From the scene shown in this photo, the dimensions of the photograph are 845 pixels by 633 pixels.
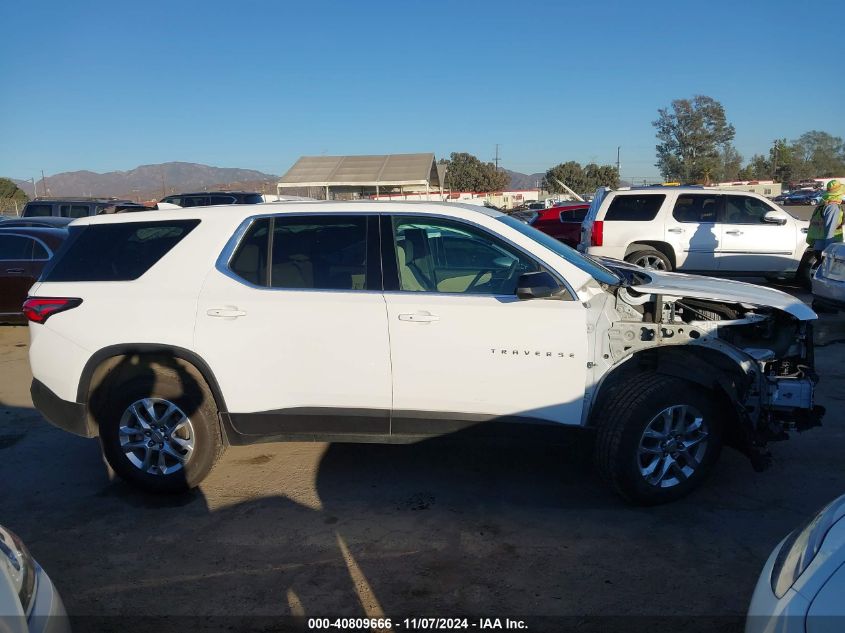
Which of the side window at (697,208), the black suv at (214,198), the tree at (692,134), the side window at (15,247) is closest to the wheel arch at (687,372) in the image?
the side window at (697,208)

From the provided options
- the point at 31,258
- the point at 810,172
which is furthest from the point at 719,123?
the point at 31,258

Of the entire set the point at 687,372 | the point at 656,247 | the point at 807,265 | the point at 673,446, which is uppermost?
the point at 656,247

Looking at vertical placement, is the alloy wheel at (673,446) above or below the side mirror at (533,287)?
below

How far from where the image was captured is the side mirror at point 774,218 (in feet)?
37.2

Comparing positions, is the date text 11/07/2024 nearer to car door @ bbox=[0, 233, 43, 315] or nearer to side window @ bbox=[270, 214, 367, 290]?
side window @ bbox=[270, 214, 367, 290]

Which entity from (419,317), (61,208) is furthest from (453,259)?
(61,208)

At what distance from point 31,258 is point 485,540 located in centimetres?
868

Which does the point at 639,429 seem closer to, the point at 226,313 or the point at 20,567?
the point at 226,313

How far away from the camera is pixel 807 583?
203 cm

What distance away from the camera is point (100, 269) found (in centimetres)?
449

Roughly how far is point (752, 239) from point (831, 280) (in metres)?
3.13

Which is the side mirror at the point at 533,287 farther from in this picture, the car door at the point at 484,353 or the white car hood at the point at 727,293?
the white car hood at the point at 727,293

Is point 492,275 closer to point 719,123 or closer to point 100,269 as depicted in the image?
point 100,269

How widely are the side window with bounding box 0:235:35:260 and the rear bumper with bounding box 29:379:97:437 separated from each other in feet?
20.5
